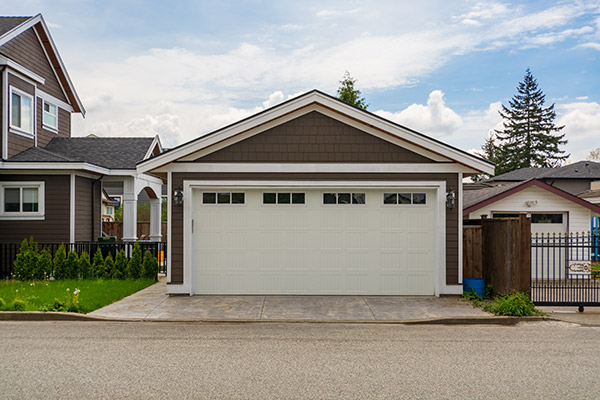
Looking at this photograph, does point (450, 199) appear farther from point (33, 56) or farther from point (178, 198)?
point (33, 56)

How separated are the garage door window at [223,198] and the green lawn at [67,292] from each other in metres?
2.97

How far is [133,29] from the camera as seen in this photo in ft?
61.4

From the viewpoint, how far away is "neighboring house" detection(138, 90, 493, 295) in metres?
12.0

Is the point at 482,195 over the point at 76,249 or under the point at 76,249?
over

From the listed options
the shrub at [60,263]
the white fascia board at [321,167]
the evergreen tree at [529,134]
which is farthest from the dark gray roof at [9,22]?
the evergreen tree at [529,134]

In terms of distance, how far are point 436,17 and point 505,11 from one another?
252cm

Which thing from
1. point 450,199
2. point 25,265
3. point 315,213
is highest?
point 450,199

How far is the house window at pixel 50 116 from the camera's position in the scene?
1860cm

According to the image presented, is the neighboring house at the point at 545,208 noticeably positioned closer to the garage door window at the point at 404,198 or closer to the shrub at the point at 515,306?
the garage door window at the point at 404,198

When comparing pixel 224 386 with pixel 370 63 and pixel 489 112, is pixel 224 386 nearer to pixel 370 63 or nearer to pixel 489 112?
pixel 370 63

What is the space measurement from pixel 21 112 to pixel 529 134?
169ft

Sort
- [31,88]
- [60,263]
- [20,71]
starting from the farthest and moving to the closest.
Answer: [31,88] → [20,71] → [60,263]

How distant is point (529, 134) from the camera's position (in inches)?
2180

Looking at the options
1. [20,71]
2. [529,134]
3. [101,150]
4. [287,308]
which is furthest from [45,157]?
[529,134]
